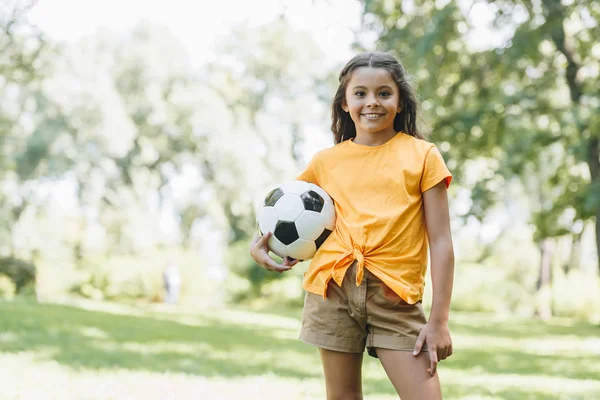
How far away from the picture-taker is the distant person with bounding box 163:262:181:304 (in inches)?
878

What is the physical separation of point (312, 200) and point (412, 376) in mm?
757

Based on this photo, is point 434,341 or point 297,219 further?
point 297,219

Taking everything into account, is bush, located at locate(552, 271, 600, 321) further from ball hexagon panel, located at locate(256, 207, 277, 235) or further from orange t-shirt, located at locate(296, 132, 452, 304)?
orange t-shirt, located at locate(296, 132, 452, 304)

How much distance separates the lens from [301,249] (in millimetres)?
2676

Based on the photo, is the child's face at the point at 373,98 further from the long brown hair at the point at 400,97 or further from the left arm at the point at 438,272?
the left arm at the point at 438,272

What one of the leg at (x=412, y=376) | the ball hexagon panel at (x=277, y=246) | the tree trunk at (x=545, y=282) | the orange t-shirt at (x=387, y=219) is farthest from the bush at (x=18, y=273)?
the leg at (x=412, y=376)

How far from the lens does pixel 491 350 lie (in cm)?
1066

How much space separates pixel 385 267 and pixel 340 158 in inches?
18.7

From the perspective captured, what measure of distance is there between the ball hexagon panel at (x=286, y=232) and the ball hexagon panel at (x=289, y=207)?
2 cm

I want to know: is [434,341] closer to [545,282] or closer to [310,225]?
[310,225]

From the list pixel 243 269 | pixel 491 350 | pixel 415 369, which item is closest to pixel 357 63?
pixel 415 369

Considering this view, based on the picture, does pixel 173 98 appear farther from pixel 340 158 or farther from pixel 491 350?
pixel 340 158

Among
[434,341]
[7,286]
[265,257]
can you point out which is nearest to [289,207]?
[265,257]

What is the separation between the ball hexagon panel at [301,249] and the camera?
267cm
